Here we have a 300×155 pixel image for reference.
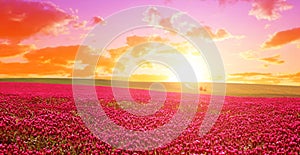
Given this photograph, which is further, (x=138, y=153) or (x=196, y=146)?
(x=196, y=146)

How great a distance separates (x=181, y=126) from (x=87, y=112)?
554 centimetres

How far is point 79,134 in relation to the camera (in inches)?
466

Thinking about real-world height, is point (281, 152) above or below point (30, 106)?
below

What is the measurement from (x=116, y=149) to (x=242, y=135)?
5.27 metres

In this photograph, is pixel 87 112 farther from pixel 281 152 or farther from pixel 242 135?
pixel 281 152

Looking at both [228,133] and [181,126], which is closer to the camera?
[228,133]

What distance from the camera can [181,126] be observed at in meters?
13.9

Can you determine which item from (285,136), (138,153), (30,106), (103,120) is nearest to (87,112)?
(103,120)

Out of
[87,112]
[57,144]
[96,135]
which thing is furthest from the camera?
[87,112]

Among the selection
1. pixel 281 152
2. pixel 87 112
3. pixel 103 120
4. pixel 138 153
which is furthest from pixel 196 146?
pixel 87 112

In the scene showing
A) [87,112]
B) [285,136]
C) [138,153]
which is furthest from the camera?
[87,112]

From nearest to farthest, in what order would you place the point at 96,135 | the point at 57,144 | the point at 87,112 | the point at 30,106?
the point at 57,144 → the point at 96,135 → the point at 87,112 → the point at 30,106

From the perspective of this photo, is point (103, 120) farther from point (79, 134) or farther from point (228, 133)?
point (228, 133)

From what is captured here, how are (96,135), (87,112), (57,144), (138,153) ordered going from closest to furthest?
(138,153)
(57,144)
(96,135)
(87,112)
